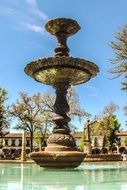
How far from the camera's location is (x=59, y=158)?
43.6 ft

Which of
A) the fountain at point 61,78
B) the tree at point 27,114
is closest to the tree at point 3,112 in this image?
the tree at point 27,114

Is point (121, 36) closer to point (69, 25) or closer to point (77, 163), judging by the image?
point (69, 25)

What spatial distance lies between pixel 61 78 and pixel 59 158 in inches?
143

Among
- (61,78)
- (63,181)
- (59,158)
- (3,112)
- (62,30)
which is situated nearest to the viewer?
(63,181)

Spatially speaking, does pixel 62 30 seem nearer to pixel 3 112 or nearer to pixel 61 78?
pixel 61 78

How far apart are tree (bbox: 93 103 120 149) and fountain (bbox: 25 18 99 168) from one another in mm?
57134

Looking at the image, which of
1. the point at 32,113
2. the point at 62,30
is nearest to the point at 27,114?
the point at 32,113

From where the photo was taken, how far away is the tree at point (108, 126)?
240ft

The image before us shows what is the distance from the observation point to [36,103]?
59.5 metres

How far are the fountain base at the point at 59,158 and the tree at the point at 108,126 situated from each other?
59204 mm

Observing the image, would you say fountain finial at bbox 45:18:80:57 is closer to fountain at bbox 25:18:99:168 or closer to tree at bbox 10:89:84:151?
fountain at bbox 25:18:99:168

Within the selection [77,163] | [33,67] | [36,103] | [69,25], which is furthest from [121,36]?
[36,103]

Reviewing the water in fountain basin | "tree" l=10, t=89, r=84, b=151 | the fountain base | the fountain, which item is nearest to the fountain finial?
the fountain

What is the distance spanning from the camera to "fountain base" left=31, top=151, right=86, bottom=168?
13305mm
